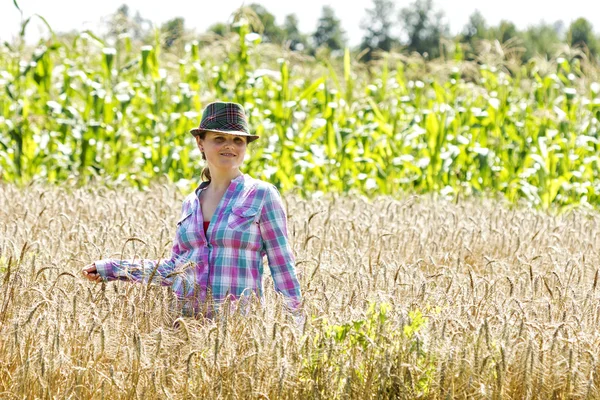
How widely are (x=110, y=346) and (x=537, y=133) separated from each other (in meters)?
6.62

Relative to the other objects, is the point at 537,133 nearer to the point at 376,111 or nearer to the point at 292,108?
the point at 376,111

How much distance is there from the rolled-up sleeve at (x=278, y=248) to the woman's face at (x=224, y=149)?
20cm

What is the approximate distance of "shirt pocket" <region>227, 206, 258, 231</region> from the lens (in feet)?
12.7

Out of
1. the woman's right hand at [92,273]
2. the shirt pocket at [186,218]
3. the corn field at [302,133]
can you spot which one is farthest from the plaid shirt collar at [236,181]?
the corn field at [302,133]

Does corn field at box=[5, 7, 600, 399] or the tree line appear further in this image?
the tree line

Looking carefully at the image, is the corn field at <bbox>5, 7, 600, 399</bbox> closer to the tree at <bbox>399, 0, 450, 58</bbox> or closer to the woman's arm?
the woman's arm

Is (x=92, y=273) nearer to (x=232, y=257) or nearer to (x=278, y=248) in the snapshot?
(x=232, y=257)

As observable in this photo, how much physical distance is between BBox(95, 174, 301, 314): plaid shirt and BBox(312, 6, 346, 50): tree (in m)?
75.3

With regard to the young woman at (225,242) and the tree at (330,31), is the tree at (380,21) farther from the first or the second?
the young woman at (225,242)

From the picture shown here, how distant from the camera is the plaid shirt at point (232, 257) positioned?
386 centimetres

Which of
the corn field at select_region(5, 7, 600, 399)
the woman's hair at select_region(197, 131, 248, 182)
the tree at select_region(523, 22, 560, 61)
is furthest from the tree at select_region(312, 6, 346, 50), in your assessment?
the woman's hair at select_region(197, 131, 248, 182)

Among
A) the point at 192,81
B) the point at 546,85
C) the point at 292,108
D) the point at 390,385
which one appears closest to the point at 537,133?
the point at 546,85

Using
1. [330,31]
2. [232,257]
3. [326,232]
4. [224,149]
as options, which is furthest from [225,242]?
[330,31]

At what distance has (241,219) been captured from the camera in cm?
388
